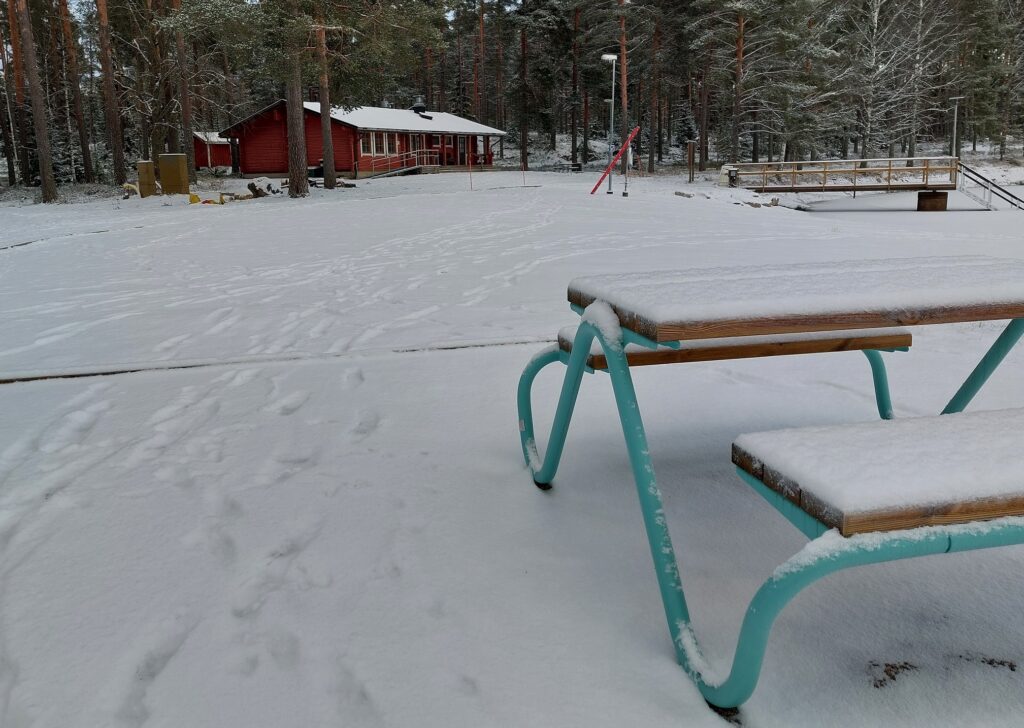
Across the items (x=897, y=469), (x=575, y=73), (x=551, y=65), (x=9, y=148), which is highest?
(x=551, y=65)

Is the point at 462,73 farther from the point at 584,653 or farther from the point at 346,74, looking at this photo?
the point at 584,653

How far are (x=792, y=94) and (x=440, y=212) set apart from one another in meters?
23.2

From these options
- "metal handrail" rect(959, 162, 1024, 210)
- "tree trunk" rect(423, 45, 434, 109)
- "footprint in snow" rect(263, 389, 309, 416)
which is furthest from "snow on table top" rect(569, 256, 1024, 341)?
"tree trunk" rect(423, 45, 434, 109)

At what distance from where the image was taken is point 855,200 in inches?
1077

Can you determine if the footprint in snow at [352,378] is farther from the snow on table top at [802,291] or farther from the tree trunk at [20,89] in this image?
the tree trunk at [20,89]

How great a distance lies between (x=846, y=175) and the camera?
34.0m

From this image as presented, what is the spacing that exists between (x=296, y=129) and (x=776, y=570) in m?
20.5

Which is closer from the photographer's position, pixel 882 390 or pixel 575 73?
pixel 882 390

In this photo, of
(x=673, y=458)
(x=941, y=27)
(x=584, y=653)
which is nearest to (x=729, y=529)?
(x=673, y=458)

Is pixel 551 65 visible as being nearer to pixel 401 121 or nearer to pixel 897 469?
pixel 401 121

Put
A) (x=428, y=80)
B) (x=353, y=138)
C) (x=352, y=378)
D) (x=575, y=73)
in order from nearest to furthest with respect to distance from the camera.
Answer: (x=352, y=378), (x=353, y=138), (x=575, y=73), (x=428, y=80)

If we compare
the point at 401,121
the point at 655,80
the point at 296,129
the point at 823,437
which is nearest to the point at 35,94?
the point at 296,129

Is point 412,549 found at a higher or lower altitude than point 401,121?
lower

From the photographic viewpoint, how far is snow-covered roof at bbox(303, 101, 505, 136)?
35594mm
